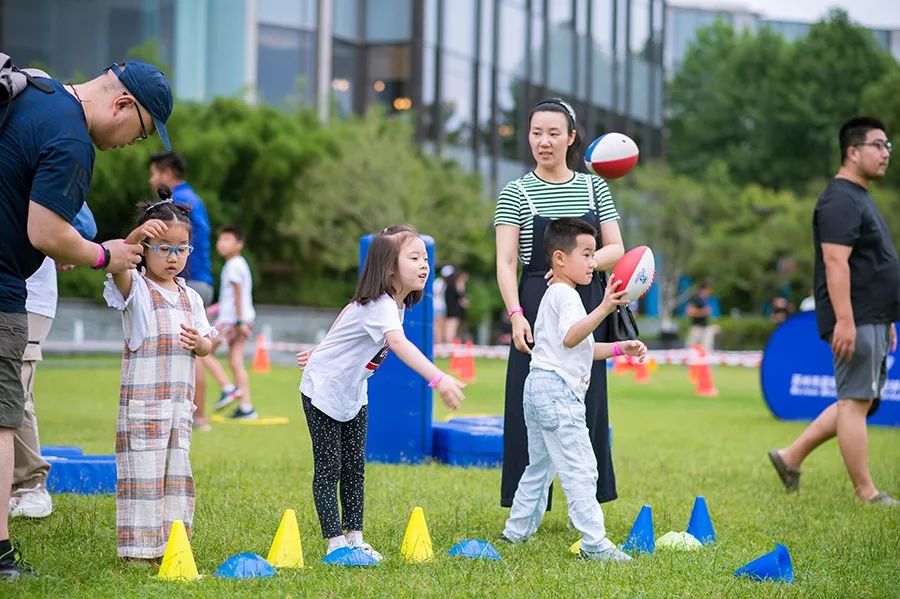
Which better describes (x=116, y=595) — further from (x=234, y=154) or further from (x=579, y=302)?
(x=234, y=154)

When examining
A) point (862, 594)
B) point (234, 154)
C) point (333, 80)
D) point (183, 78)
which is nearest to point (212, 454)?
point (862, 594)

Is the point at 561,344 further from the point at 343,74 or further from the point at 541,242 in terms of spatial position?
the point at 343,74

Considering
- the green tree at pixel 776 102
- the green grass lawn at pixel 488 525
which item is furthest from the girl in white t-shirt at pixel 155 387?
the green tree at pixel 776 102

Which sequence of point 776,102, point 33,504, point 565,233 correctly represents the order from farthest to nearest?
point 776,102 → point 33,504 → point 565,233

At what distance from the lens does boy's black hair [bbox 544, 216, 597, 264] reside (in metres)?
5.61

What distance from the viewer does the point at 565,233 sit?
5641mm

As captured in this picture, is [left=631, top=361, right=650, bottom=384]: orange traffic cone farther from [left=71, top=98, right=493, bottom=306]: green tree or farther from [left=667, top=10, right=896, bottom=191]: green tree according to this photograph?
[left=667, top=10, right=896, bottom=191]: green tree

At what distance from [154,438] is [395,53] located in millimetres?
31923

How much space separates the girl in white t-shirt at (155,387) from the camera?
4953 mm

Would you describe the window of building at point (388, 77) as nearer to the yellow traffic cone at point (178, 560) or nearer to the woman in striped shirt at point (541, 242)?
the woman in striped shirt at point (541, 242)

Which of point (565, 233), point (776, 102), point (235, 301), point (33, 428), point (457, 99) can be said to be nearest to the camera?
point (565, 233)

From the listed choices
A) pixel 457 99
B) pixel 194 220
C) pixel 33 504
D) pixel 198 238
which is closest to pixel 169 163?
pixel 194 220

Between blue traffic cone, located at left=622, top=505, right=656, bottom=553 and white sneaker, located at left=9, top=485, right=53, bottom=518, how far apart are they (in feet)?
9.57

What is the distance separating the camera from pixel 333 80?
35219 mm
